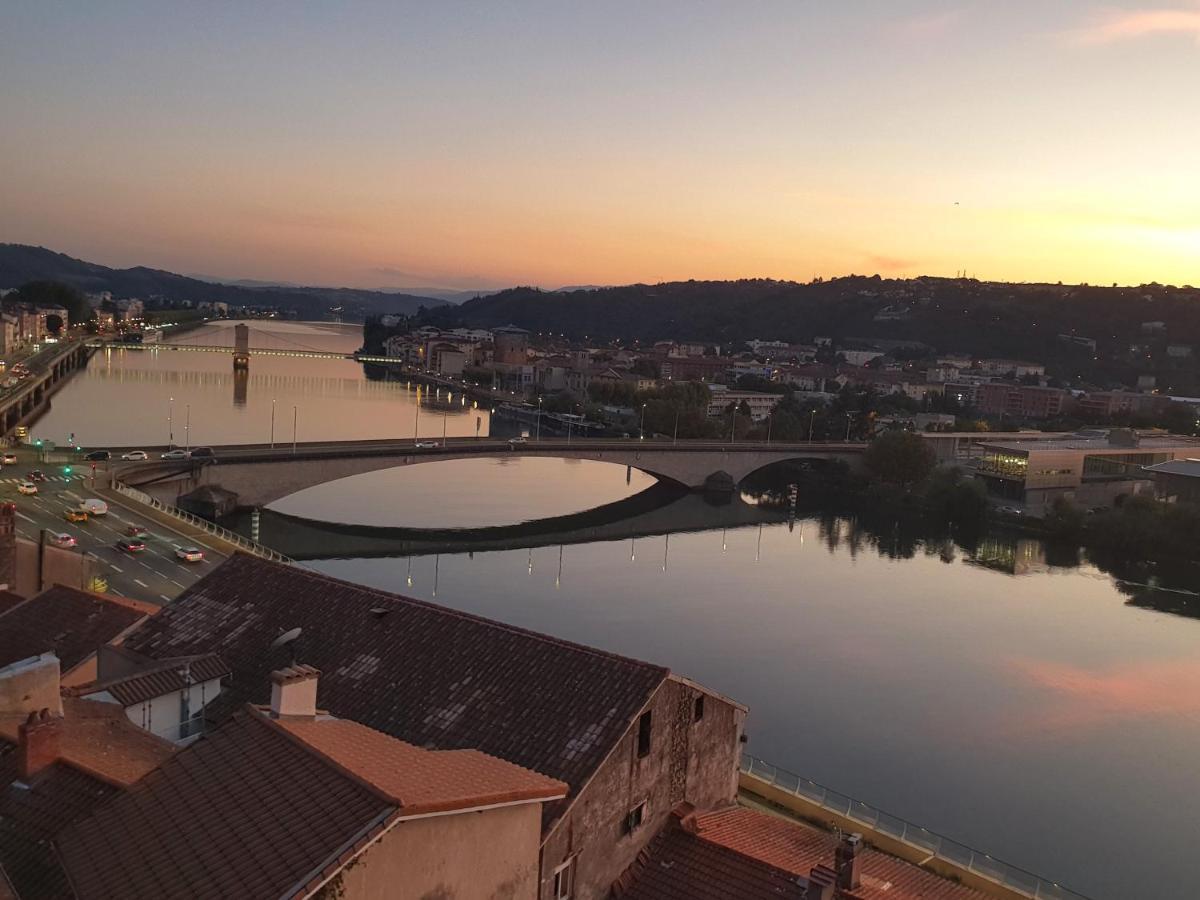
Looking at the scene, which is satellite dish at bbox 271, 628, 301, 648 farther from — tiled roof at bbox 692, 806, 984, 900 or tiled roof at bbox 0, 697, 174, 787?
tiled roof at bbox 692, 806, 984, 900

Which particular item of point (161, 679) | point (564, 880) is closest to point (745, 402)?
point (161, 679)

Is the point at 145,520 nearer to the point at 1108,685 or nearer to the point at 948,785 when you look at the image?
the point at 948,785

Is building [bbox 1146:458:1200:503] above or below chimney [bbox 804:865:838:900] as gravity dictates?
below

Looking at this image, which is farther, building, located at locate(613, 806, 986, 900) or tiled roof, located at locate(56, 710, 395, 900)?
building, located at locate(613, 806, 986, 900)

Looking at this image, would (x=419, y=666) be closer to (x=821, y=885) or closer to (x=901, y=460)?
(x=821, y=885)

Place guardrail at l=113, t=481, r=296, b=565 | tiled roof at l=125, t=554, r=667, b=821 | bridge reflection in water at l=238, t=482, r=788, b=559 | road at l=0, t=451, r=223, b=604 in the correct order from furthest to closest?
bridge reflection in water at l=238, t=482, r=788, b=559 → guardrail at l=113, t=481, r=296, b=565 → road at l=0, t=451, r=223, b=604 → tiled roof at l=125, t=554, r=667, b=821

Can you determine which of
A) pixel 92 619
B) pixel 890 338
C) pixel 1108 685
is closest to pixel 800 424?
pixel 1108 685

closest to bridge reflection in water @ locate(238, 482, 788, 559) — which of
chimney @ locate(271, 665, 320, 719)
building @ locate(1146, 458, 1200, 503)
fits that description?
building @ locate(1146, 458, 1200, 503)

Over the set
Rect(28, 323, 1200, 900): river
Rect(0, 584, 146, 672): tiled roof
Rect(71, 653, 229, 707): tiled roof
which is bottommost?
Rect(28, 323, 1200, 900): river
